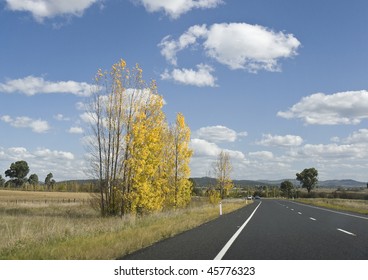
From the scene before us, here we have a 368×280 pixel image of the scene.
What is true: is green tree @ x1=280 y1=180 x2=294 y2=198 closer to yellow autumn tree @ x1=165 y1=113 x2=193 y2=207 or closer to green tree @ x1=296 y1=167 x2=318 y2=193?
green tree @ x1=296 y1=167 x2=318 y2=193

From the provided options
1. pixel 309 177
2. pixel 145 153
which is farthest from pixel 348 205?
pixel 309 177

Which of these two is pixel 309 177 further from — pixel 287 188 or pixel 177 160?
pixel 177 160

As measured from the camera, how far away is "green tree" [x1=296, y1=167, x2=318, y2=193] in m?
166

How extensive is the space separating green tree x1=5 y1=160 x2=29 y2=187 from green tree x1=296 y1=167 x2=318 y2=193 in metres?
114

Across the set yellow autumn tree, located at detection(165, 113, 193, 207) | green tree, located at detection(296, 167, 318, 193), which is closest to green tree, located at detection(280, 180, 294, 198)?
green tree, located at detection(296, 167, 318, 193)

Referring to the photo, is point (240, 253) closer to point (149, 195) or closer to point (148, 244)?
point (148, 244)

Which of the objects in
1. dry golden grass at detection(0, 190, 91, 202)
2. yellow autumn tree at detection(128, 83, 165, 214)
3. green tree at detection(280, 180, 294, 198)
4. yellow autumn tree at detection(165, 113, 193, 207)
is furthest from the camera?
green tree at detection(280, 180, 294, 198)

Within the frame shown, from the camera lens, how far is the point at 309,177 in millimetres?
166375

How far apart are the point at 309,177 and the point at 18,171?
120021mm

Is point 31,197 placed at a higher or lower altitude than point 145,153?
lower
